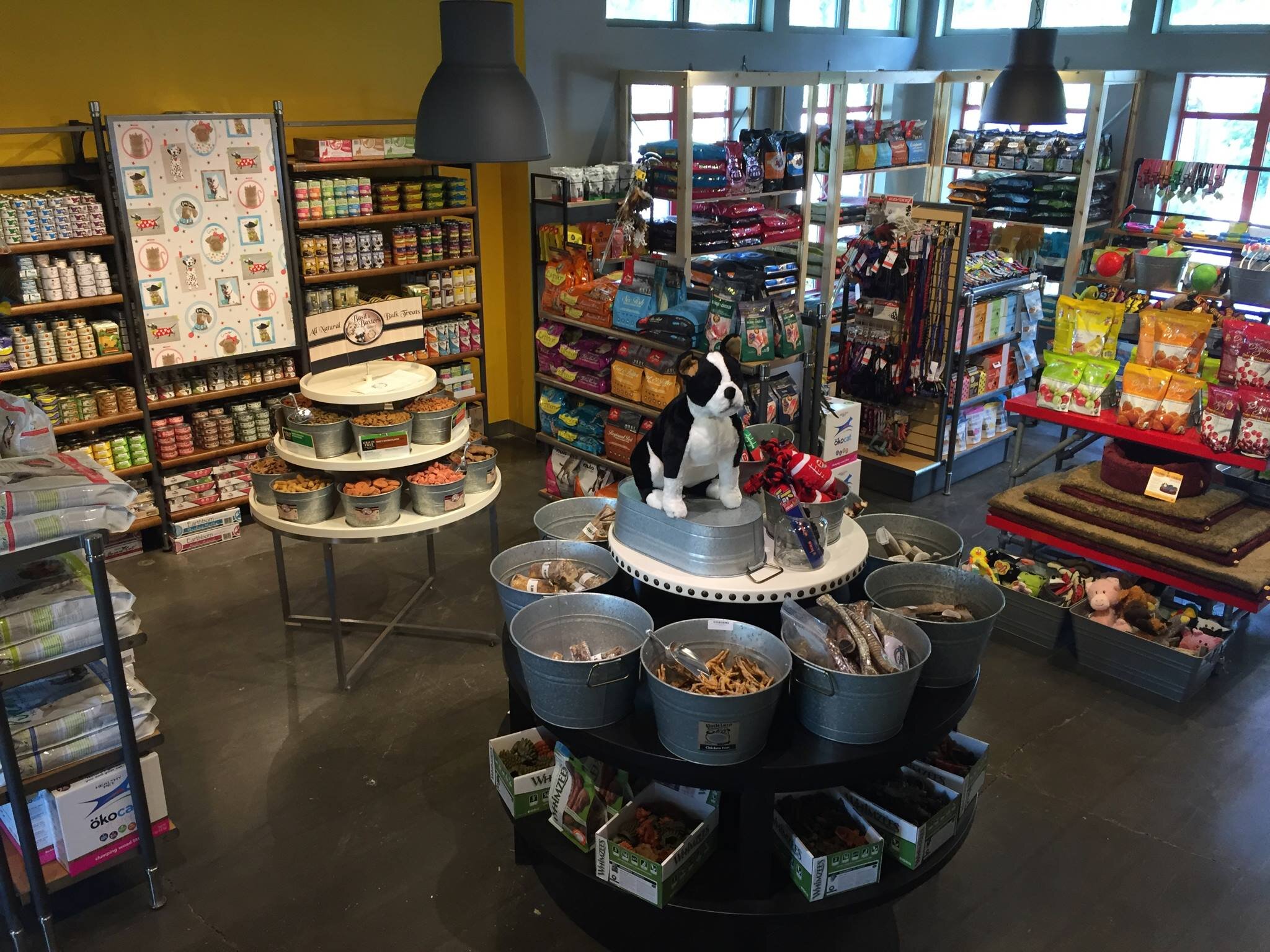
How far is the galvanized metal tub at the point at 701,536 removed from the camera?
295 cm

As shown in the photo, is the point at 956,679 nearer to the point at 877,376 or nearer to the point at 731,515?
the point at 731,515

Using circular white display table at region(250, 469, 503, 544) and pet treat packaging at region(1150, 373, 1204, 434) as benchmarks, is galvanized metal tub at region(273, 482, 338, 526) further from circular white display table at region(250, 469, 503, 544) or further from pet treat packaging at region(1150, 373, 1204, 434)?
pet treat packaging at region(1150, 373, 1204, 434)

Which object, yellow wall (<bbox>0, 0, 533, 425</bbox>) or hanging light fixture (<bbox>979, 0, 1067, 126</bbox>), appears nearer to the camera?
yellow wall (<bbox>0, 0, 533, 425</bbox>)

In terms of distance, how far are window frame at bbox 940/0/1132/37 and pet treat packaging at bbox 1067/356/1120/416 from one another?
15.7 feet

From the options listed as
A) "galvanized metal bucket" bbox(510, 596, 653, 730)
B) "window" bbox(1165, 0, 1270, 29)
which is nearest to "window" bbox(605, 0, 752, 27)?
"window" bbox(1165, 0, 1270, 29)

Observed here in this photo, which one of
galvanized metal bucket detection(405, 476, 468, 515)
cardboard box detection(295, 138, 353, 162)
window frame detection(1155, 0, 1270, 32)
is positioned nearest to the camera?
galvanized metal bucket detection(405, 476, 468, 515)

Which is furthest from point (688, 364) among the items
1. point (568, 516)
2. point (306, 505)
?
point (306, 505)

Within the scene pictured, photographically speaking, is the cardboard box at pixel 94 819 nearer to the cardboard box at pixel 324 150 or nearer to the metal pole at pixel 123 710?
the metal pole at pixel 123 710

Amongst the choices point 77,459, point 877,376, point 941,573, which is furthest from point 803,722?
point 877,376

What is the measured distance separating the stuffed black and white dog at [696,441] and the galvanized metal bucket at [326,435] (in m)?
1.79

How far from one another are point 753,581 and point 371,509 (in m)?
2.04

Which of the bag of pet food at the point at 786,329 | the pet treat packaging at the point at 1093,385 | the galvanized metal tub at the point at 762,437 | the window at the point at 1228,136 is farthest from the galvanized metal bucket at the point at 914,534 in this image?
the window at the point at 1228,136

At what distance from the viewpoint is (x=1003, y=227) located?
8273 mm

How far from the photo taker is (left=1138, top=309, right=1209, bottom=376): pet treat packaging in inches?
195
